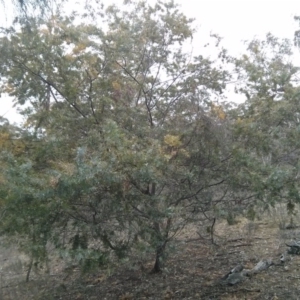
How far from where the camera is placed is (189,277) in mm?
6918

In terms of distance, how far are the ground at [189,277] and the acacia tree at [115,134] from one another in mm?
553

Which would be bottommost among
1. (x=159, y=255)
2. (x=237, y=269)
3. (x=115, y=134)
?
(x=237, y=269)

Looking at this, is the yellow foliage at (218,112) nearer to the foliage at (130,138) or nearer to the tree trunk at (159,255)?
the foliage at (130,138)

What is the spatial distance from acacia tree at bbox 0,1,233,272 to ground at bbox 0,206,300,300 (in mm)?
553

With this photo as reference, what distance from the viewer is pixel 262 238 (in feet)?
30.0

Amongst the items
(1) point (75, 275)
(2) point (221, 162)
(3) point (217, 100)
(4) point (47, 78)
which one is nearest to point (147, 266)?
(1) point (75, 275)

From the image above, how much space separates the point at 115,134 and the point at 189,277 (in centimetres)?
364

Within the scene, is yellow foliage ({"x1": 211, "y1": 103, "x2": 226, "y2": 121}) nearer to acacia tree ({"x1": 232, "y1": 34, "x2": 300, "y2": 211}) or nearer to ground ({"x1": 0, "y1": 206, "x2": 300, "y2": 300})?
acacia tree ({"x1": 232, "y1": 34, "x2": 300, "y2": 211})

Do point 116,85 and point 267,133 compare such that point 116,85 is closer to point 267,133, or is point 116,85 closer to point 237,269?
point 267,133

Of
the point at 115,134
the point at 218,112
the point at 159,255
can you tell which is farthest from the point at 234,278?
the point at 115,134

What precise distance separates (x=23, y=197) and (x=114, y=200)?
45.7 inches

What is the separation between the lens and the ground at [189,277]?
6.05 metres

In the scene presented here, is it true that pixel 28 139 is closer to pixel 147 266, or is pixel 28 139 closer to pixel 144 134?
pixel 144 134

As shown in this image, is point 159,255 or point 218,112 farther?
point 159,255
